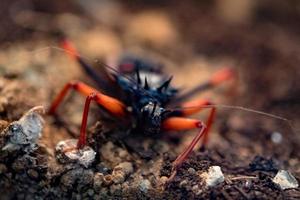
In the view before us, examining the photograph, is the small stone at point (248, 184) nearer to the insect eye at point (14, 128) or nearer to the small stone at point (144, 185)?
the small stone at point (144, 185)

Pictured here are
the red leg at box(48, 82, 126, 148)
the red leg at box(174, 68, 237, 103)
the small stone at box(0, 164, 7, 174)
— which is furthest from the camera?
the red leg at box(174, 68, 237, 103)

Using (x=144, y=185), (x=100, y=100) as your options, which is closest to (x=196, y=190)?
(x=144, y=185)

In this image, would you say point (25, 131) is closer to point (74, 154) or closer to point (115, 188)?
point (74, 154)

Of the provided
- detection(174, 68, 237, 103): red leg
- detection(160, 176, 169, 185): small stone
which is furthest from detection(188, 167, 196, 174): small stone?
detection(174, 68, 237, 103): red leg

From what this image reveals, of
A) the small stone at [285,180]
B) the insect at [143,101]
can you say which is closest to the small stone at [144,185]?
the insect at [143,101]

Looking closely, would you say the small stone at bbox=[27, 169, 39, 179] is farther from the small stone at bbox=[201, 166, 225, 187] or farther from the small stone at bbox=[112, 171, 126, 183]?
the small stone at bbox=[201, 166, 225, 187]
